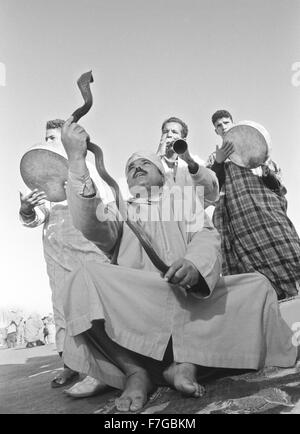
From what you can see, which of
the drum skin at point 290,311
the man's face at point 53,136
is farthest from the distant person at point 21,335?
the drum skin at point 290,311

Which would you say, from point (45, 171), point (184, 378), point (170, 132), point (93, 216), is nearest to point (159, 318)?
point (184, 378)

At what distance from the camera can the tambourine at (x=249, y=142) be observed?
3.14 metres

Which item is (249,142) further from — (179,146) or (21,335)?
(21,335)

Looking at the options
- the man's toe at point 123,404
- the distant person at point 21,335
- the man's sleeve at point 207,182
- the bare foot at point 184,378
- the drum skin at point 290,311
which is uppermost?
the man's sleeve at point 207,182

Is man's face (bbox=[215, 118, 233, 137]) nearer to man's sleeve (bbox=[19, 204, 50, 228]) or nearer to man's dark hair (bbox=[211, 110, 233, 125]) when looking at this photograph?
man's dark hair (bbox=[211, 110, 233, 125])

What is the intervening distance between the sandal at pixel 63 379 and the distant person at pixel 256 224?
3.49ft

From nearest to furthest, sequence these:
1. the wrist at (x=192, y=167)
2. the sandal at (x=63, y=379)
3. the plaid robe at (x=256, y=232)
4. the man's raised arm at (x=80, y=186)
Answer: the man's raised arm at (x=80, y=186), the sandal at (x=63, y=379), the wrist at (x=192, y=167), the plaid robe at (x=256, y=232)

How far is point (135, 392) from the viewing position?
6.59 feet

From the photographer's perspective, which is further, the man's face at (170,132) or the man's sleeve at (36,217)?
the man's face at (170,132)

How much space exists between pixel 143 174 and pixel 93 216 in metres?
0.48

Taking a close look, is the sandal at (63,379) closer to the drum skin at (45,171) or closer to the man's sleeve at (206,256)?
the man's sleeve at (206,256)

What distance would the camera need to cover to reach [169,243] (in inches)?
97.6

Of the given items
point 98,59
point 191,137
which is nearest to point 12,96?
point 98,59

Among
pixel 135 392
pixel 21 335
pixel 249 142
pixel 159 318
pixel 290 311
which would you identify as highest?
pixel 249 142
